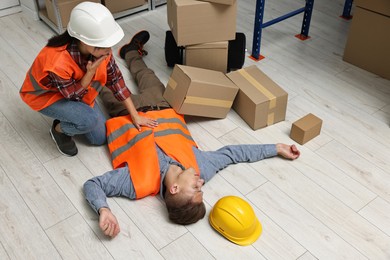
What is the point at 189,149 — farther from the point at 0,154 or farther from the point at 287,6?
the point at 287,6

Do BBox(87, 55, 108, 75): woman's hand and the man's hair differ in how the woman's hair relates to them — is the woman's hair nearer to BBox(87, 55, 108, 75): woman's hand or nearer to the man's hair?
BBox(87, 55, 108, 75): woman's hand

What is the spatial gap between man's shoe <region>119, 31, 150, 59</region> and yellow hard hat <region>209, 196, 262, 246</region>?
1455mm

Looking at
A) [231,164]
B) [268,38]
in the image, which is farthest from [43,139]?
[268,38]

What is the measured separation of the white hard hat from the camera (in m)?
1.72

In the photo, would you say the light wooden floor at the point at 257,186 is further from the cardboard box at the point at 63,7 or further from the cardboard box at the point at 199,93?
the cardboard box at the point at 63,7

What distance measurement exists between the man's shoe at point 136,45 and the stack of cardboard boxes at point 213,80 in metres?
0.38

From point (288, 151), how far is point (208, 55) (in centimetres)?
83

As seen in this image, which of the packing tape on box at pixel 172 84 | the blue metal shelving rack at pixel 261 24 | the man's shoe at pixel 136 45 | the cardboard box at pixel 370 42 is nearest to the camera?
the packing tape on box at pixel 172 84

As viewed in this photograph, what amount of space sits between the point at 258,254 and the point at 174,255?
35cm

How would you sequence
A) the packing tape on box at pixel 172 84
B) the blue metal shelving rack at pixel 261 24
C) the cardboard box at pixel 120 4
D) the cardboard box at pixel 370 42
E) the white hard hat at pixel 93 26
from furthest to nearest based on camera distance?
the cardboard box at pixel 120 4 → the blue metal shelving rack at pixel 261 24 → the cardboard box at pixel 370 42 → the packing tape on box at pixel 172 84 → the white hard hat at pixel 93 26

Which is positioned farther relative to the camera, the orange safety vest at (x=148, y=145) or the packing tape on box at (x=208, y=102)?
the packing tape on box at (x=208, y=102)

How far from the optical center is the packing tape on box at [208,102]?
2297mm

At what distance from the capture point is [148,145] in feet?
6.61

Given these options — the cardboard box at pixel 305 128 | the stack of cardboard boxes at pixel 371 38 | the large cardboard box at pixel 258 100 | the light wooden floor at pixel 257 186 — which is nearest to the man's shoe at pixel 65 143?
the light wooden floor at pixel 257 186
